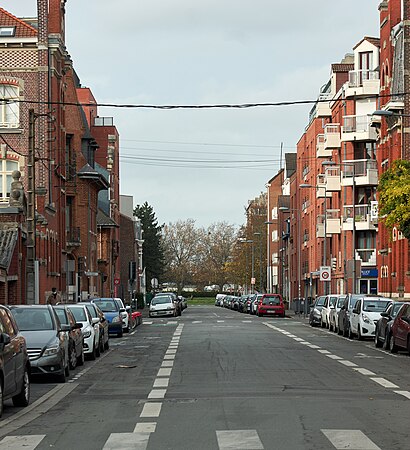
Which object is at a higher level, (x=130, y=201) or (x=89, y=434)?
(x=130, y=201)

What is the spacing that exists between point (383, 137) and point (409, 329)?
3279 cm

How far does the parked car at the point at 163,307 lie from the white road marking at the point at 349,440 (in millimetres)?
59057

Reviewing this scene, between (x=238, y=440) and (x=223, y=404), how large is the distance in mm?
3829

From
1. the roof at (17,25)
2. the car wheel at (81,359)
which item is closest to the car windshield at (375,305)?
the car wheel at (81,359)

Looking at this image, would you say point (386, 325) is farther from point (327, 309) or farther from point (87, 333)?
point (327, 309)

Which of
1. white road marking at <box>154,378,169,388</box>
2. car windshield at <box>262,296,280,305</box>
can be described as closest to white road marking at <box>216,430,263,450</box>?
white road marking at <box>154,378,169,388</box>

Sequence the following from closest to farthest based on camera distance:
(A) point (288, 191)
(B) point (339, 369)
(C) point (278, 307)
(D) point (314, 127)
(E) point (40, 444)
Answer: (E) point (40, 444) < (B) point (339, 369) < (C) point (278, 307) < (D) point (314, 127) < (A) point (288, 191)

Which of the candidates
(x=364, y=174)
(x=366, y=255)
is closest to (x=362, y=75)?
(x=364, y=174)

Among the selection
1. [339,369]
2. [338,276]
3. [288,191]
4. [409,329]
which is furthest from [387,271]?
[288,191]

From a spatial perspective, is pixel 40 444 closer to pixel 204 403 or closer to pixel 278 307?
pixel 204 403

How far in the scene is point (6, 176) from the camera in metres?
54.7

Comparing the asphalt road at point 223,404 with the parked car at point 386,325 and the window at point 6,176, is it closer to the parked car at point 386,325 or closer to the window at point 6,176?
the parked car at point 386,325

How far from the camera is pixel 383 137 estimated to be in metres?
59.8

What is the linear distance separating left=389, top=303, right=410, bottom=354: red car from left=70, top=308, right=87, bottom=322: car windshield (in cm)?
831
